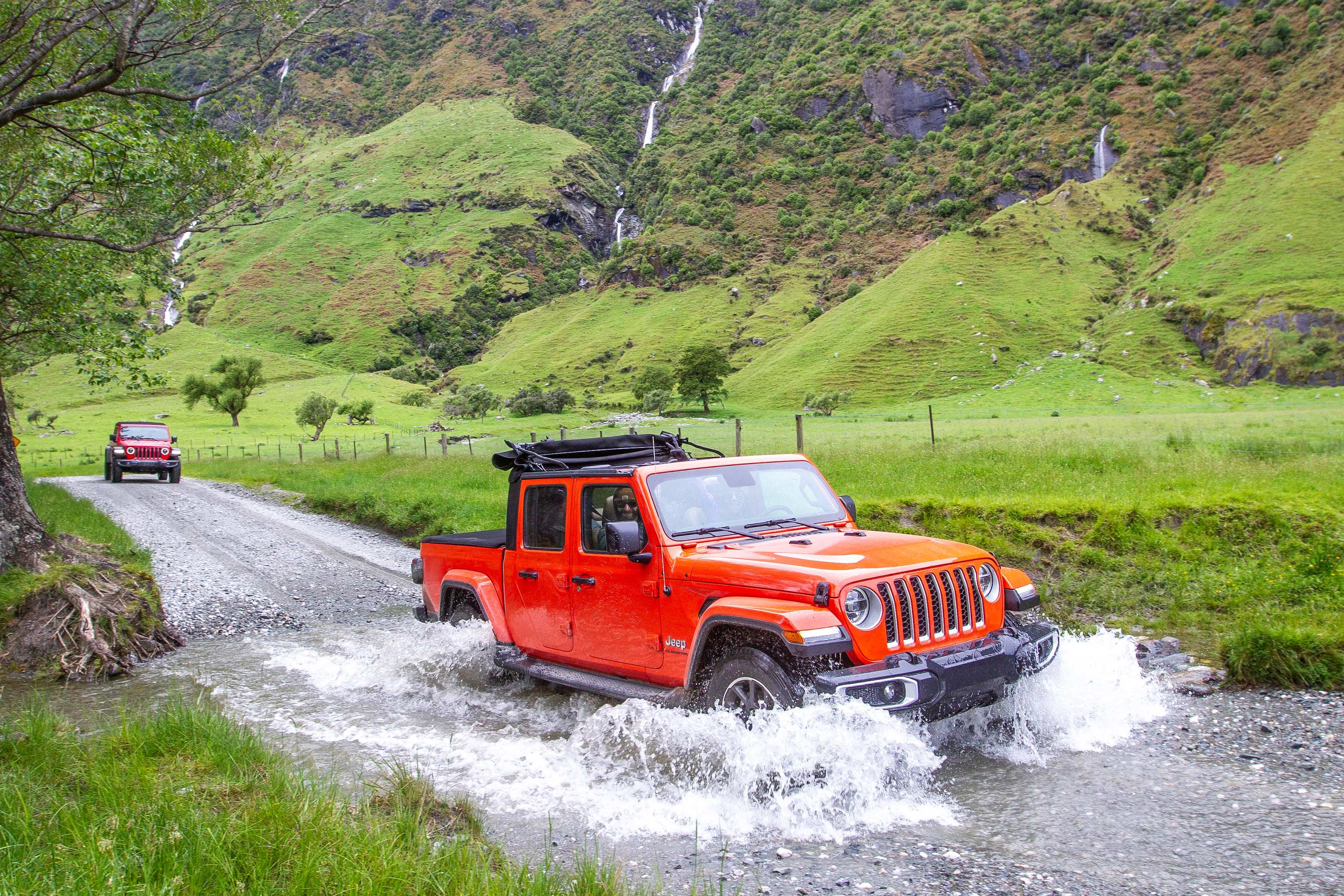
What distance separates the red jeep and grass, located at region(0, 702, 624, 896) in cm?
3028

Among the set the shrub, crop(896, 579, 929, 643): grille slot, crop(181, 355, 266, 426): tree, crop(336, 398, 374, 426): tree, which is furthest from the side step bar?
crop(181, 355, 266, 426): tree

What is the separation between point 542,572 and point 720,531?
1.67 m

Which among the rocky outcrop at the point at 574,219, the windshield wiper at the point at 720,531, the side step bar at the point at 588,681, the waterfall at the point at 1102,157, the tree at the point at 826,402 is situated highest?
the rocky outcrop at the point at 574,219

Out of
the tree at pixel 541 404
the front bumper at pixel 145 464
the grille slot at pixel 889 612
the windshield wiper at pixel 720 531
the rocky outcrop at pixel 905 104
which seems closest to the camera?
the grille slot at pixel 889 612

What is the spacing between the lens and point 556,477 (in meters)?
6.62

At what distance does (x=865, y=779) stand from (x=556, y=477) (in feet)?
10.7

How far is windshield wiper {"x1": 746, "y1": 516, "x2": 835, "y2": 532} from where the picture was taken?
6.09 m

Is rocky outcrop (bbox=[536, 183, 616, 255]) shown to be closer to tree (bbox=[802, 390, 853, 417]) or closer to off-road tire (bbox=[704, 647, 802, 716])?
tree (bbox=[802, 390, 853, 417])

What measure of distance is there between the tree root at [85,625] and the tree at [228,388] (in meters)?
75.9

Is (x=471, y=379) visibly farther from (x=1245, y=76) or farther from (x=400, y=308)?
(x=1245, y=76)

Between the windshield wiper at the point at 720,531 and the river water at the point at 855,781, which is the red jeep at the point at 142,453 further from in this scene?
the windshield wiper at the point at 720,531

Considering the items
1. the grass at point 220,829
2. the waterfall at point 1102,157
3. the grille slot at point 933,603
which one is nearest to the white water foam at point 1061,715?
the grille slot at point 933,603

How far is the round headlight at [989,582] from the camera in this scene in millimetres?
5418

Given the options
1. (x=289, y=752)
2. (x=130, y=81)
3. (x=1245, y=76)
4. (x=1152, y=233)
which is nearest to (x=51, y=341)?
(x=130, y=81)
